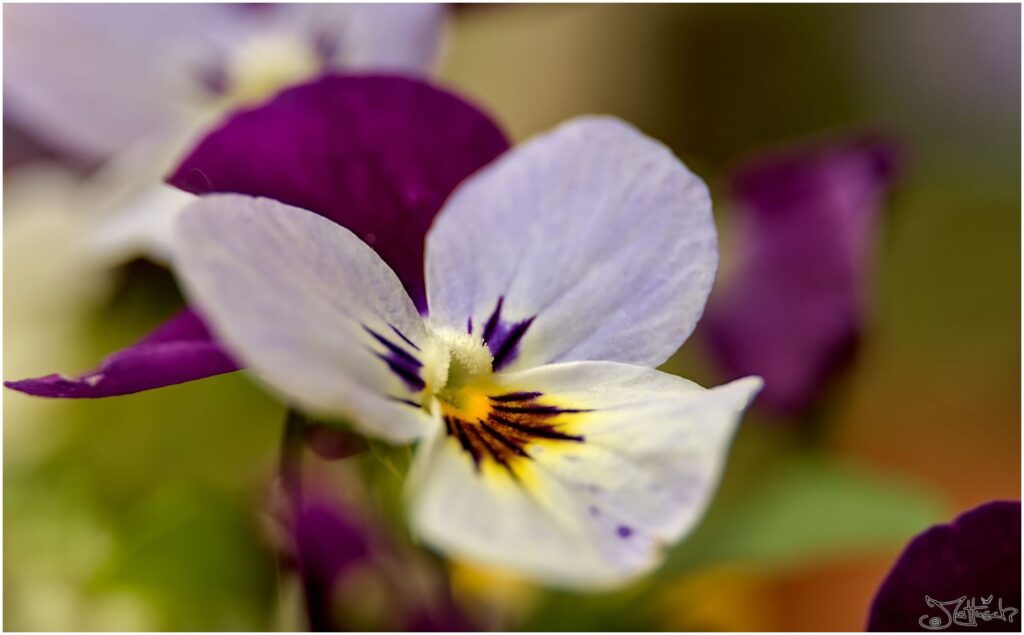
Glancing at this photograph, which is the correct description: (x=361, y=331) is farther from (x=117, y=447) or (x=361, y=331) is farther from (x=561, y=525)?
(x=117, y=447)

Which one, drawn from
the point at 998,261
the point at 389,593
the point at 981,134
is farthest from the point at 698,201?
the point at 981,134

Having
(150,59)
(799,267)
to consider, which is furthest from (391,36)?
(799,267)

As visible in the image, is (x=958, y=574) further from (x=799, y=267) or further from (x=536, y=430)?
(x=799, y=267)

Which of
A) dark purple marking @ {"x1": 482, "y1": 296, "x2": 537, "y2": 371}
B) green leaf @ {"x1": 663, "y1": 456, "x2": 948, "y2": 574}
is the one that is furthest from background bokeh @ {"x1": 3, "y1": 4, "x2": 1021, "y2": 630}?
dark purple marking @ {"x1": 482, "y1": 296, "x2": 537, "y2": 371}

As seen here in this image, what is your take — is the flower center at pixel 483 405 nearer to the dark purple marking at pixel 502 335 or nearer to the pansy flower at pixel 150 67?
the dark purple marking at pixel 502 335

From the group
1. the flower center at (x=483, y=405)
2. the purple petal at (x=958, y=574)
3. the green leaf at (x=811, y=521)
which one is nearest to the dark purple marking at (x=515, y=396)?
the flower center at (x=483, y=405)
